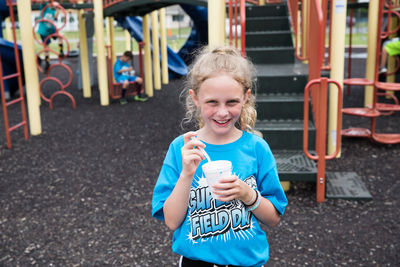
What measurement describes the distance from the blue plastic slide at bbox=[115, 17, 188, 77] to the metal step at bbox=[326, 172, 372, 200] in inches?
328

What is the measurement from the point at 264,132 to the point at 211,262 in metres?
3.06

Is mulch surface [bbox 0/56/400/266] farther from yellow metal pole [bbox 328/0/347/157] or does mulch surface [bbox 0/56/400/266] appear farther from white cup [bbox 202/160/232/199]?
white cup [bbox 202/160/232/199]

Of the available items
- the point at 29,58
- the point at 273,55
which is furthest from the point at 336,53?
the point at 29,58

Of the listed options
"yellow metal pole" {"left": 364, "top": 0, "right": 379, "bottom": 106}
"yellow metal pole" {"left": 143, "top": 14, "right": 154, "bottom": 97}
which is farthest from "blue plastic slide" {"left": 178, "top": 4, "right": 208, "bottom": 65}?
"yellow metal pole" {"left": 364, "top": 0, "right": 379, "bottom": 106}

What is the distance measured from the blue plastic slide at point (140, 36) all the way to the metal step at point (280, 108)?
757cm

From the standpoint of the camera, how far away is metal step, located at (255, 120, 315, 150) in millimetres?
4559

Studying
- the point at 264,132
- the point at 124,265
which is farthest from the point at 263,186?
the point at 264,132

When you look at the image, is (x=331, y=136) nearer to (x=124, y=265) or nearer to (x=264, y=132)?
(x=264, y=132)

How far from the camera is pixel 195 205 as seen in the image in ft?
5.28

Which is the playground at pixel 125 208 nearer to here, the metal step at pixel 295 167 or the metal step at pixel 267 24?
the metal step at pixel 295 167

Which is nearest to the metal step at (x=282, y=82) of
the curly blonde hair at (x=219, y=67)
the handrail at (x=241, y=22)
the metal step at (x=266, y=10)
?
the handrail at (x=241, y=22)

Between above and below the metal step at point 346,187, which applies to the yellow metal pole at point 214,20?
above

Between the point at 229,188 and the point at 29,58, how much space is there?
20.3 ft

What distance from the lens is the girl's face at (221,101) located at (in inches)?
59.3
